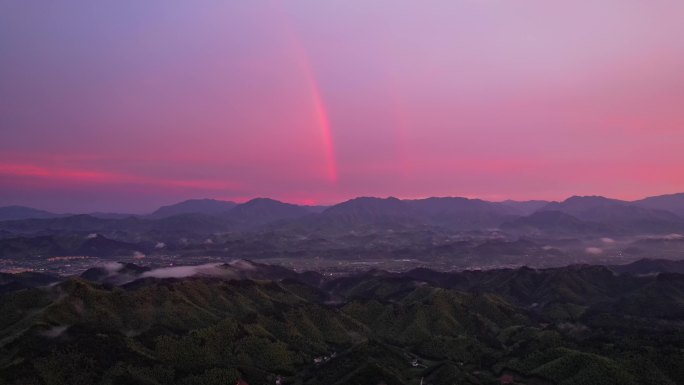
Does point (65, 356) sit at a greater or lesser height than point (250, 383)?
greater

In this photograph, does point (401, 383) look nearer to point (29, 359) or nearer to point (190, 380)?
point (190, 380)

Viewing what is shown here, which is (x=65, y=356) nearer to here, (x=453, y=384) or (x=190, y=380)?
(x=190, y=380)

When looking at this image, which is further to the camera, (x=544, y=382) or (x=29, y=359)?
(x=544, y=382)

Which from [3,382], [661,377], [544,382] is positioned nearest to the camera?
[3,382]

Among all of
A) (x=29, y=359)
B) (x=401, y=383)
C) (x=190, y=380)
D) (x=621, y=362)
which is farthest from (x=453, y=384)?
(x=29, y=359)

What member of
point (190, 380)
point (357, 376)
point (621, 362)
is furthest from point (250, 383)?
point (621, 362)

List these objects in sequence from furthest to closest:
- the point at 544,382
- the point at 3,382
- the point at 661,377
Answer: the point at 544,382, the point at 661,377, the point at 3,382

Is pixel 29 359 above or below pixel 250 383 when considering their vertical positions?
above

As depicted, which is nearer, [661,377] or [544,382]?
[661,377]

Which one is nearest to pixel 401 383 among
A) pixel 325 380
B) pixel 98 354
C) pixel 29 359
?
pixel 325 380
